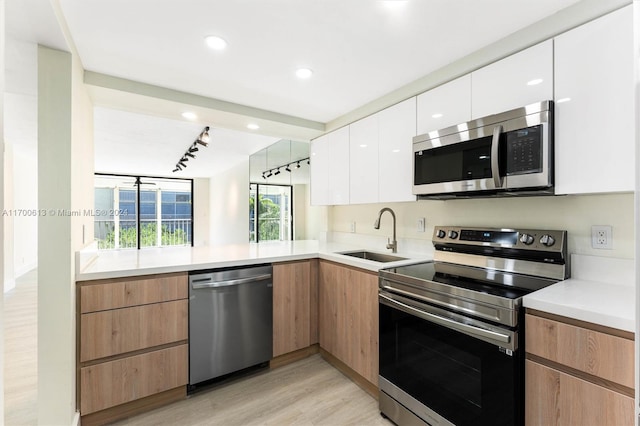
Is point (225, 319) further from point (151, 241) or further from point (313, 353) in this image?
point (151, 241)

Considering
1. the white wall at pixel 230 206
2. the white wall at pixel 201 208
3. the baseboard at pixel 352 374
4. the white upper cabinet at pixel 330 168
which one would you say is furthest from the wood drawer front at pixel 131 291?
the white wall at pixel 201 208

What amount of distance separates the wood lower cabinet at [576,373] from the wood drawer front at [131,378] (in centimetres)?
206

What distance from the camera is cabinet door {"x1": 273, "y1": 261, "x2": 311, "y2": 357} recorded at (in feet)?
8.32

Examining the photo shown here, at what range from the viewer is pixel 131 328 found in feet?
6.39

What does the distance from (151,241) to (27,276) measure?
317cm

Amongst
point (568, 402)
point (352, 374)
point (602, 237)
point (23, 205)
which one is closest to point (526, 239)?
point (602, 237)

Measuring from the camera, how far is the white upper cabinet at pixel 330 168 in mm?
2883

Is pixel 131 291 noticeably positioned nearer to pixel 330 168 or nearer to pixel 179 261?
pixel 179 261

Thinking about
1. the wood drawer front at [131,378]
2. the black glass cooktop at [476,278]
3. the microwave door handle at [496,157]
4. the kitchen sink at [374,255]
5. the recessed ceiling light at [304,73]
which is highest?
the recessed ceiling light at [304,73]

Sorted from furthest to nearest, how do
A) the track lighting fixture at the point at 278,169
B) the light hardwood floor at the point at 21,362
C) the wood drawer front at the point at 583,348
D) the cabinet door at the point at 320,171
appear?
the track lighting fixture at the point at 278,169
the cabinet door at the point at 320,171
the light hardwood floor at the point at 21,362
the wood drawer front at the point at 583,348

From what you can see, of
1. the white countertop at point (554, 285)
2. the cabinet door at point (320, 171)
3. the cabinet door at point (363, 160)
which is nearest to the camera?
the white countertop at point (554, 285)

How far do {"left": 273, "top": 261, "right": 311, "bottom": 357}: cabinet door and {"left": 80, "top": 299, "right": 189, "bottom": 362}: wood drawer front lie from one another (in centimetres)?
72

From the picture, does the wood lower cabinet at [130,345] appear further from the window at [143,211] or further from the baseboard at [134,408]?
the window at [143,211]

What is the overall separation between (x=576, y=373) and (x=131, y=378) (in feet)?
7.82
